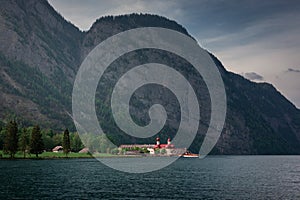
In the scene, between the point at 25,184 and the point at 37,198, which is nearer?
the point at 37,198

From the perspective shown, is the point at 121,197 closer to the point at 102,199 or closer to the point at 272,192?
the point at 102,199

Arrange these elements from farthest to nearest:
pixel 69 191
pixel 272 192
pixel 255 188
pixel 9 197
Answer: pixel 255 188
pixel 272 192
pixel 69 191
pixel 9 197

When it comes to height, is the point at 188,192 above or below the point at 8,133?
below

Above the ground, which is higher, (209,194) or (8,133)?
(8,133)

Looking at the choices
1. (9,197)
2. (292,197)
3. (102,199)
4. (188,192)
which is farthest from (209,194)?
(9,197)

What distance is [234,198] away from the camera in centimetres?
7794

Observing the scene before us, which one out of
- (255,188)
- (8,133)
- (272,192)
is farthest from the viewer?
(8,133)

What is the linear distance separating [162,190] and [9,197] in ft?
118

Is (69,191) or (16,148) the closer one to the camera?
(69,191)

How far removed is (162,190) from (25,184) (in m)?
34.6

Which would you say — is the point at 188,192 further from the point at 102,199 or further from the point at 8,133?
the point at 8,133

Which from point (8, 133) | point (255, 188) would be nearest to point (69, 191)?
point (255, 188)

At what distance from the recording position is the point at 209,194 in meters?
84.2

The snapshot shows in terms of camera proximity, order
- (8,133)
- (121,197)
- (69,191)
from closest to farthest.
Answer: (121,197) → (69,191) → (8,133)
